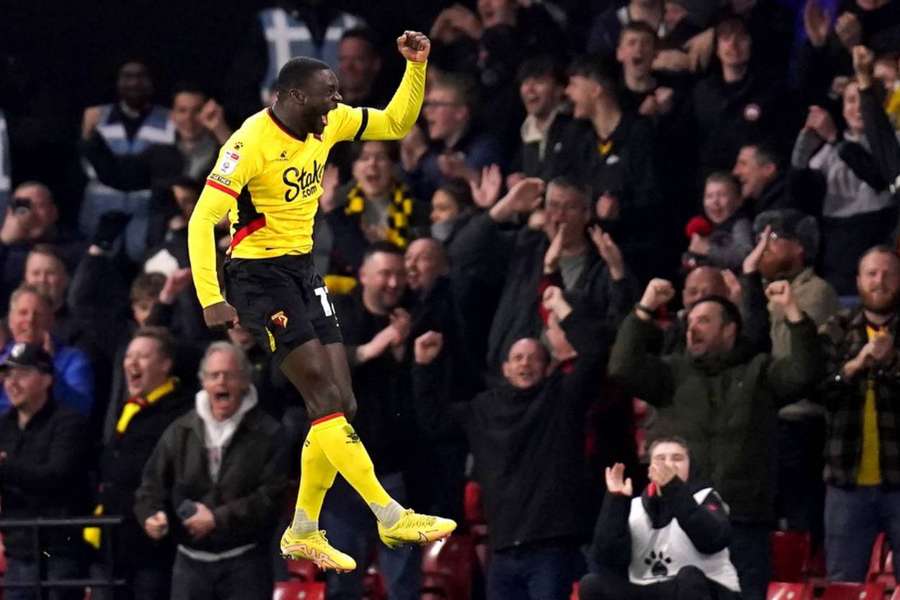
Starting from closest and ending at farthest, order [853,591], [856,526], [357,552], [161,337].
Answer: [853,591], [856,526], [357,552], [161,337]

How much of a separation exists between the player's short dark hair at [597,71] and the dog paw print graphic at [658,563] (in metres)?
3.55

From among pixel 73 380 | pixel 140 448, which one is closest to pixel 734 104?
pixel 140 448

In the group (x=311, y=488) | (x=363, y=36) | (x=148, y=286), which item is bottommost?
(x=311, y=488)

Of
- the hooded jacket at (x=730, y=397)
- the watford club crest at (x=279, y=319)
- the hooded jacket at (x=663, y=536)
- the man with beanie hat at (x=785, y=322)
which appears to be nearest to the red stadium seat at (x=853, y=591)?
the hooded jacket at (x=730, y=397)

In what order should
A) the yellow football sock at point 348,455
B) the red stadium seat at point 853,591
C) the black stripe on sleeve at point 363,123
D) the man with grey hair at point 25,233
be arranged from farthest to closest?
1. the man with grey hair at point 25,233
2. the red stadium seat at point 853,591
3. the black stripe on sleeve at point 363,123
4. the yellow football sock at point 348,455

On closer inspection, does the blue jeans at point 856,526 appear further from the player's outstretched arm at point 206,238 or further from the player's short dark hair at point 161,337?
the player's outstretched arm at point 206,238

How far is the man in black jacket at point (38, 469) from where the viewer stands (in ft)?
45.9

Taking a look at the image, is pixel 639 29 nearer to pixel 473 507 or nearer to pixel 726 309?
pixel 726 309

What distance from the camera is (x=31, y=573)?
46.0ft

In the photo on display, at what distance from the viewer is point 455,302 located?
14.2 m

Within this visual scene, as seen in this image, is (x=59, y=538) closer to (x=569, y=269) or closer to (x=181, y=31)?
(x=569, y=269)

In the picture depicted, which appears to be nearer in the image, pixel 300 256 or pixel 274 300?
pixel 274 300

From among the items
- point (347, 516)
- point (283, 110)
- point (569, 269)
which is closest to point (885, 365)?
point (569, 269)

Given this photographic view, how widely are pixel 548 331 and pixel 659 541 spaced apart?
1.67 m
